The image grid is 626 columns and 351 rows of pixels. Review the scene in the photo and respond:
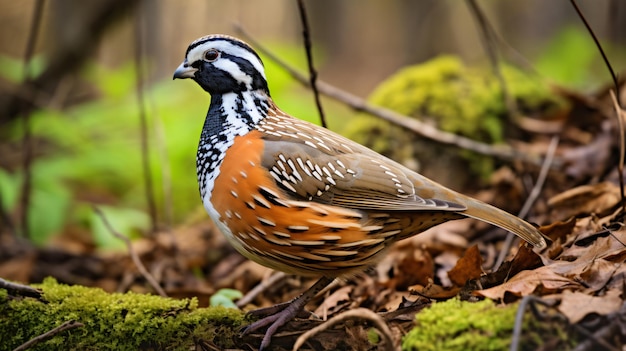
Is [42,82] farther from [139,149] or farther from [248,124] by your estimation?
[248,124]

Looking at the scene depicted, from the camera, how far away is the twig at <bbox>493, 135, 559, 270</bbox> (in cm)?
466

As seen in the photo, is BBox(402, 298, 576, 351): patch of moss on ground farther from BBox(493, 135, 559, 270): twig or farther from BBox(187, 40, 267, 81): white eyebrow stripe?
BBox(187, 40, 267, 81): white eyebrow stripe

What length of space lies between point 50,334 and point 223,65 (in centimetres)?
171

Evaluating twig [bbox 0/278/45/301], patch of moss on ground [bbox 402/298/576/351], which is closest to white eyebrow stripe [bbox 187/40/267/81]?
twig [bbox 0/278/45/301]

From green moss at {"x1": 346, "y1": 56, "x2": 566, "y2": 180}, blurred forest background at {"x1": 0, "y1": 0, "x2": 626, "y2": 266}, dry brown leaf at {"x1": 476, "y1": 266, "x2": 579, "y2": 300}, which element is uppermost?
blurred forest background at {"x1": 0, "y1": 0, "x2": 626, "y2": 266}

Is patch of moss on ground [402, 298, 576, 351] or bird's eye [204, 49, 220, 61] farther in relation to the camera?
bird's eye [204, 49, 220, 61]

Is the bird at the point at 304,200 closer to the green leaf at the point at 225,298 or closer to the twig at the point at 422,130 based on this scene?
the green leaf at the point at 225,298

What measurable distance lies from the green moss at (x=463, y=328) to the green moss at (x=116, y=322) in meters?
1.10

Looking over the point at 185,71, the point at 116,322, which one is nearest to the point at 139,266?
the point at 116,322

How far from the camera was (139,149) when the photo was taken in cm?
997

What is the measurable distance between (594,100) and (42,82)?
7.33 m

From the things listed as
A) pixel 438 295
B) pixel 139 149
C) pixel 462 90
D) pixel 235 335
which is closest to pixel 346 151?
pixel 438 295

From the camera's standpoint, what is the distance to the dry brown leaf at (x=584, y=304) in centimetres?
262

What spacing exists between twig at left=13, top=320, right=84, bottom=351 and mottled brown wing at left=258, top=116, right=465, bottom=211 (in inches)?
49.0
